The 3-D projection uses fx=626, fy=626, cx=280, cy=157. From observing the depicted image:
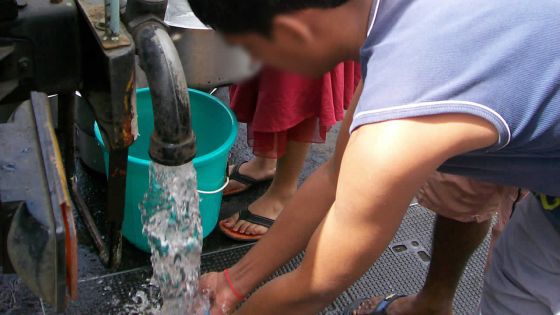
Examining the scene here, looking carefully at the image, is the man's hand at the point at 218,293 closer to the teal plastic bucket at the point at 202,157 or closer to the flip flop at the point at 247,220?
the teal plastic bucket at the point at 202,157

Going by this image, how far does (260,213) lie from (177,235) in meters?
0.77

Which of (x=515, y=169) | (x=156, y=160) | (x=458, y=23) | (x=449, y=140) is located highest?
(x=458, y=23)

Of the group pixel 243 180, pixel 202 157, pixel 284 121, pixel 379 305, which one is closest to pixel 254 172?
pixel 243 180

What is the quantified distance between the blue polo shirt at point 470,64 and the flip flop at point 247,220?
1.48 meters

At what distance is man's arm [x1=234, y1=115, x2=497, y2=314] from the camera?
98 centimetres

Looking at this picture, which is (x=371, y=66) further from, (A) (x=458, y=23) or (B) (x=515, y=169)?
(B) (x=515, y=169)

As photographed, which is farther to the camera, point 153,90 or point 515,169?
point 153,90

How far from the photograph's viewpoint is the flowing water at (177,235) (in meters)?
1.68

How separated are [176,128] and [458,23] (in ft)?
2.47

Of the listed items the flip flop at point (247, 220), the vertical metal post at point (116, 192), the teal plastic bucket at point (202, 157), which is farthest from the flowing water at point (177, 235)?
the flip flop at point (247, 220)

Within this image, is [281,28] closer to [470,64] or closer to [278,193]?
[470,64]

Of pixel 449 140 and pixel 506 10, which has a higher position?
pixel 506 10

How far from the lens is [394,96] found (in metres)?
0.98

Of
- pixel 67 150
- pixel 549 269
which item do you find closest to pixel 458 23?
pixel 549 269
